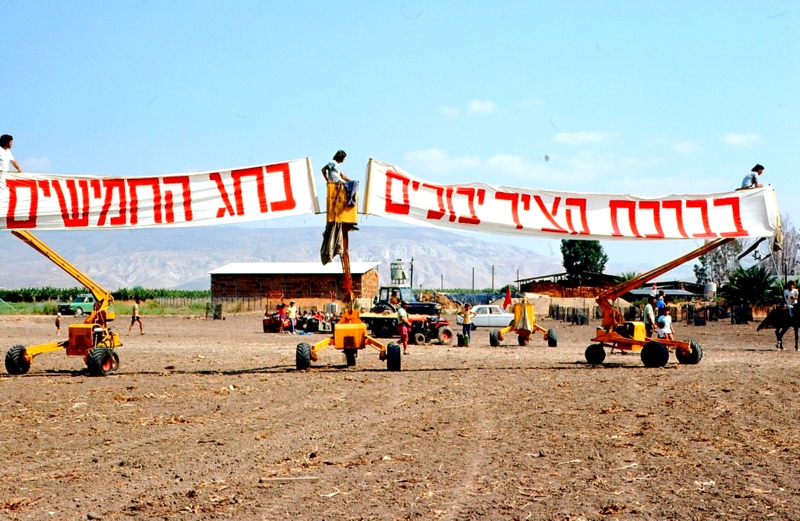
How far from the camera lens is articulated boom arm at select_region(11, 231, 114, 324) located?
14.6m

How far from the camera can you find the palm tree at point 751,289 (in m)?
46.7

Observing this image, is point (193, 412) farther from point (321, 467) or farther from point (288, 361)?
point (288, 361)

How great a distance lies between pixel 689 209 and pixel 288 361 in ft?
31.8

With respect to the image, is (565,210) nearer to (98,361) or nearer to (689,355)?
(689,355)

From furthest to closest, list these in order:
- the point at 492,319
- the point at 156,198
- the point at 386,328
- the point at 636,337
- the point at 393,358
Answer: the point at 492,319 → the point at 386,328 → the point at 636,337 → the point at 393,358 → the point at 156,198

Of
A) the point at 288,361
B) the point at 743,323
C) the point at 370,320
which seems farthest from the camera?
the point at 743,323

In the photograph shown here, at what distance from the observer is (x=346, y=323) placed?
16.3 meters

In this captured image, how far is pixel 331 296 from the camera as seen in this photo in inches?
→ 2849

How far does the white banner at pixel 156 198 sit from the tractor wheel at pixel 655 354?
7.66 meters

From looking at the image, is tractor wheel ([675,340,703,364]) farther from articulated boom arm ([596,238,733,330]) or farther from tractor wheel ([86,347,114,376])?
tractor wheel ([86,347,114,376])

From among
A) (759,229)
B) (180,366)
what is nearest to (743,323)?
(759,229)

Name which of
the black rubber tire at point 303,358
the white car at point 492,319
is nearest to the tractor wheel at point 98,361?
the black rubber tire at point 303,358

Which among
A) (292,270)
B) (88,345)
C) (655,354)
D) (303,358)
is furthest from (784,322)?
(292,270)

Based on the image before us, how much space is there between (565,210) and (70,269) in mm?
9419
